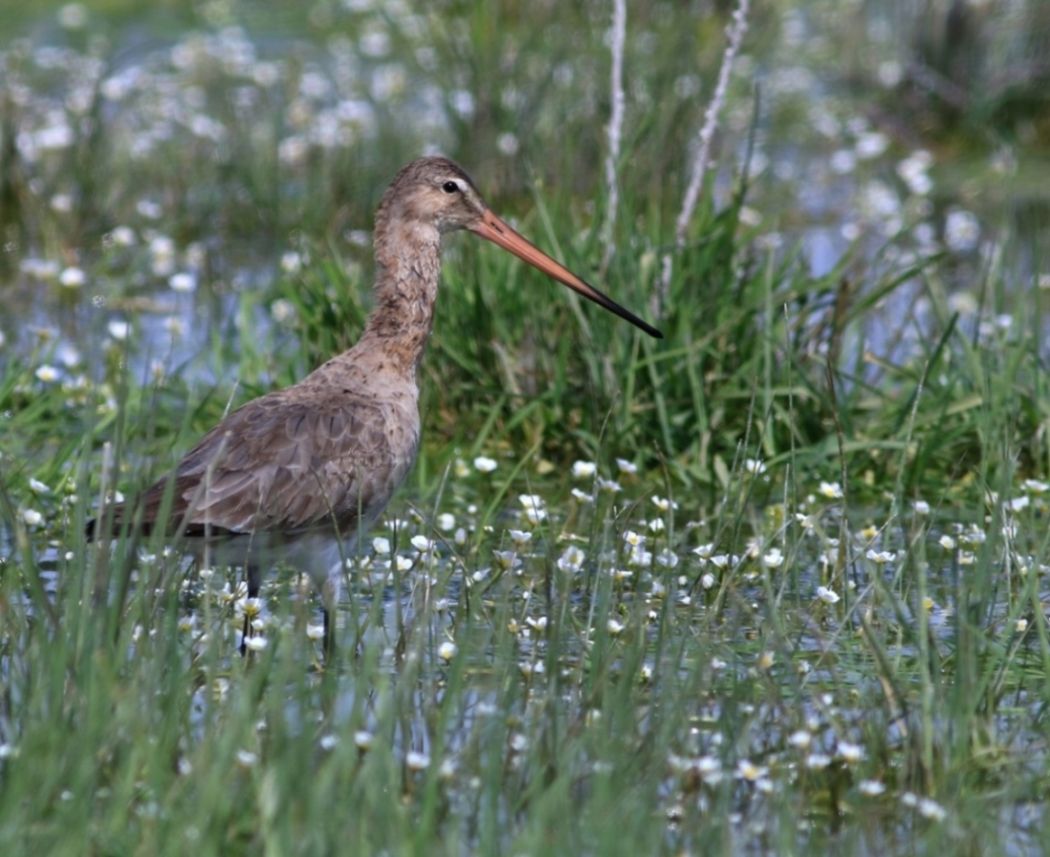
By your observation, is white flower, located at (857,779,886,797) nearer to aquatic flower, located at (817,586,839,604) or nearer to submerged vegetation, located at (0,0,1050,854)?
submerged vegetation, located at (0,0,1050,854)

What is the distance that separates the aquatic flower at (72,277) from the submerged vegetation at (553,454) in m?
0.02

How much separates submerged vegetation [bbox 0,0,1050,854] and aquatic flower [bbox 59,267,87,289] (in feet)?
0.05

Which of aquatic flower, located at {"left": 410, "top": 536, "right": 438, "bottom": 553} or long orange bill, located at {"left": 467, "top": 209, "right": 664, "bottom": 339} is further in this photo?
long orange bill, located at {"left": 467, "top": 209, "right": 664, "bottom": 339}

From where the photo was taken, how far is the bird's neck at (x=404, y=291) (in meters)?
5.63

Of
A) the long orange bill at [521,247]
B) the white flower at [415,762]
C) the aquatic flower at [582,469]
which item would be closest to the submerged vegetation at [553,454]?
the white flower at [415,762]

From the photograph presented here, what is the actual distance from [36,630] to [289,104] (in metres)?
7.91

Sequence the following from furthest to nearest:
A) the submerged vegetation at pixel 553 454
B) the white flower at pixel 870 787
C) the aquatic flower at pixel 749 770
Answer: the aquatic flower at pixel 749 770
the white flower at pixel 870 787
the submerged vegetation at pixel 553 454

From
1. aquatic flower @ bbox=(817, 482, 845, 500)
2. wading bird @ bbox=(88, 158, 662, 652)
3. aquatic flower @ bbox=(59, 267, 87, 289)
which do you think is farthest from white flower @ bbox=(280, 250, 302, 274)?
aquatic flower @ bbox=(817, 482, 845, 500)

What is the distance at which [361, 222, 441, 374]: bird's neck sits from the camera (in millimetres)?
5629

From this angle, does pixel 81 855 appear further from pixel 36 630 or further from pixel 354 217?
pixel 354 217

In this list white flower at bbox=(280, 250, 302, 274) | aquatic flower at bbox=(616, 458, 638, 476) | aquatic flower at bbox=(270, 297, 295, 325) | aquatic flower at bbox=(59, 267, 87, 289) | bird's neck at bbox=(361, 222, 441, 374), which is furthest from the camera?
aquatic flower at bbox=(59, 267, 87, 289)

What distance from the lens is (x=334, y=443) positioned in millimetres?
5195

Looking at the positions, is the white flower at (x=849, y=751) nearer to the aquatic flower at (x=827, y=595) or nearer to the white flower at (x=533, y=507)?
the aquatic flower at (x=827, y=595)

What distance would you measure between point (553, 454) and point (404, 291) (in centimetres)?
142
